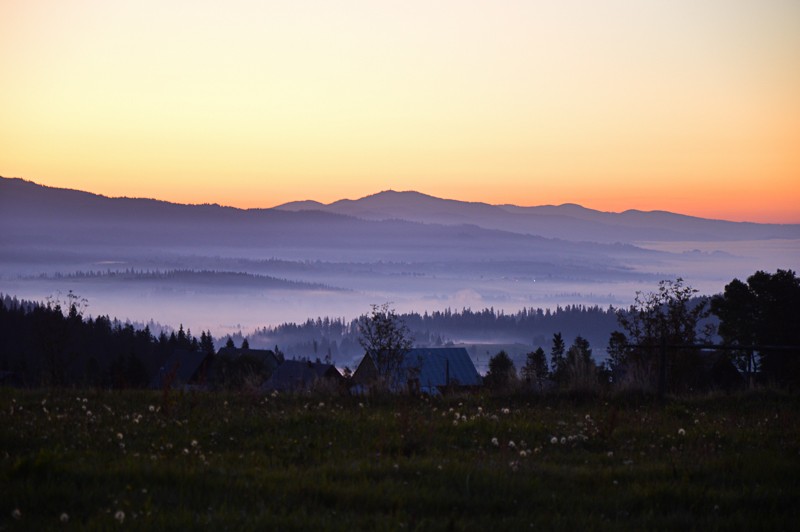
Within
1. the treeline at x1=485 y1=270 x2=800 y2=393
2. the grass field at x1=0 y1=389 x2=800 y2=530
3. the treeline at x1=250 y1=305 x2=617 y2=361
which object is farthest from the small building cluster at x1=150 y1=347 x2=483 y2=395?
the treeline at x1=250 y1=305 x2=617 y2=361

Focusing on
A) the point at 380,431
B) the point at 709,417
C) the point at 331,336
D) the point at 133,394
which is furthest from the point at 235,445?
the point at 331,336

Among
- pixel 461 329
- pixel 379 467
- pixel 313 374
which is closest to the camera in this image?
pixel 379 467

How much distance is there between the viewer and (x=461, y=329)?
178 m

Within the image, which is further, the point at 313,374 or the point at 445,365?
the point at 445,365

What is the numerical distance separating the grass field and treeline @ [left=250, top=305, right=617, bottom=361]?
11857 centimetres

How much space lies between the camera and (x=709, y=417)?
44.1 feet

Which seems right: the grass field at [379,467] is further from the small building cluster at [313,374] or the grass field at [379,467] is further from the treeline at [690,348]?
the treeline at [690,348]

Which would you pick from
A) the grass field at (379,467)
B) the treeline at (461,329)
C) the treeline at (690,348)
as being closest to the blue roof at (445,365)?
the treeline at (690,348)

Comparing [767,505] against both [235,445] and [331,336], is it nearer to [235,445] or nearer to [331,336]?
[235,445]

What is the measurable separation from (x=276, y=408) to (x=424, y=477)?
5.08 meters

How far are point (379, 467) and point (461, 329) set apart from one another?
6701 inches

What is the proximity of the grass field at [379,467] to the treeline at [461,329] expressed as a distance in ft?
389

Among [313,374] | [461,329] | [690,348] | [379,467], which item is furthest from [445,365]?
[461,329]

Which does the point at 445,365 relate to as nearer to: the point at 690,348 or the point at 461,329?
the point at 690,348
